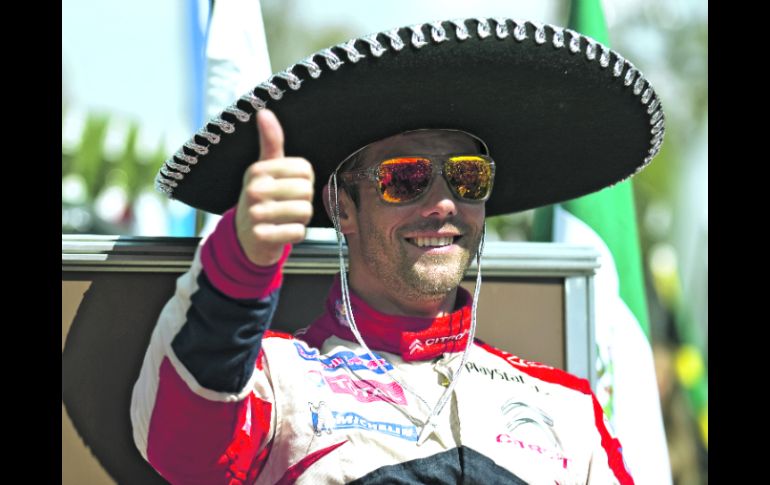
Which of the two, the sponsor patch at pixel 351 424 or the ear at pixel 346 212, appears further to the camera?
the ear at pixel 346 212

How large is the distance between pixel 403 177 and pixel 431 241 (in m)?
0.22

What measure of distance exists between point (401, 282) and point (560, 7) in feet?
53.9

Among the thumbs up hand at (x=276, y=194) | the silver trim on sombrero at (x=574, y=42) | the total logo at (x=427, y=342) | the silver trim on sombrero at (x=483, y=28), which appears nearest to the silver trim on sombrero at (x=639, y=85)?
the silver trim on sombrero at (x=574, y=42)

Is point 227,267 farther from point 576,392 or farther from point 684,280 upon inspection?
point 684,280

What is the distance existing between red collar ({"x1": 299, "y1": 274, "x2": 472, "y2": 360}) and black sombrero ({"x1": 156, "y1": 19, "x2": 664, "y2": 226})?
506 mm

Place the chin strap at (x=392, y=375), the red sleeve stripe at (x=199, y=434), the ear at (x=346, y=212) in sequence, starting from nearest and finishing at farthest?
1. the red sleeve stripe at (x=199, y=434)
2. the chin strap at (x=392, y=375)
3. the ear at (x=346, y=212)

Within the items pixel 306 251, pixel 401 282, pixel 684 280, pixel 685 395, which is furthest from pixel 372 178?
pixel 684 280

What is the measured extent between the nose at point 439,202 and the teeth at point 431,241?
8 centimetres

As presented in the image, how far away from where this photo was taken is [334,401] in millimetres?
2711

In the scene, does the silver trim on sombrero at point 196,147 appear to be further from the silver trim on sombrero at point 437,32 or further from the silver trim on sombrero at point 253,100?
the silver trim on sombrero at point 437,32

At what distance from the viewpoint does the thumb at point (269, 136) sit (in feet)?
5.93

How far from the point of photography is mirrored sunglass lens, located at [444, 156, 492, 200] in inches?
117

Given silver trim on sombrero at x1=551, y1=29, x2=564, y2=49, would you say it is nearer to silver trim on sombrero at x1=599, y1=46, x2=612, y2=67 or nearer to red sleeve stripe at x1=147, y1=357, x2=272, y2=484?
silver trim on sombrero at x1=599, y1=46, x2=612, y2=67

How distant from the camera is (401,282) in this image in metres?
3.00
